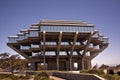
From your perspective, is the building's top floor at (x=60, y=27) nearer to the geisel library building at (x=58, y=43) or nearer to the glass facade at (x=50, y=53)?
the geisel library building at (x=58, y=43)

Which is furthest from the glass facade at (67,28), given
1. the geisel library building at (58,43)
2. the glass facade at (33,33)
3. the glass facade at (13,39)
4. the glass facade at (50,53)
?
the glass facade at (13,39)

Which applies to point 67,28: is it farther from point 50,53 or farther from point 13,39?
point 13,39

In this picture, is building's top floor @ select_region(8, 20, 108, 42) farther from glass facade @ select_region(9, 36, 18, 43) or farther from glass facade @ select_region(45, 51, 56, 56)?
glass facade @ select_region(9, 36, 18, 43)

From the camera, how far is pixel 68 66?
82562 millimetres

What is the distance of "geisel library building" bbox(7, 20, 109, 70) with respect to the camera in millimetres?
72188

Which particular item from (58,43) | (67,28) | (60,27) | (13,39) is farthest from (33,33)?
(13,39)

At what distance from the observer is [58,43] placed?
73.4 meters

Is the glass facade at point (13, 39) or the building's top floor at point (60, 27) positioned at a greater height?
the building's top floor at point (60, 27)

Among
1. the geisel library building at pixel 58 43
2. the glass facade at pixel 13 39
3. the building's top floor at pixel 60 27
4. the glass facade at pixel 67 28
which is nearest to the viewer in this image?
the glass facade at pixel 67 28

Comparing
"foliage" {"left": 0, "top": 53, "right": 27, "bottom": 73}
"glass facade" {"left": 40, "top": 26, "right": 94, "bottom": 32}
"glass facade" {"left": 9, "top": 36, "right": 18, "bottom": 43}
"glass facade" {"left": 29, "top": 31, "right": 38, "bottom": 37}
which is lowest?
"foliage" {"left": 0, "top": 53, "right": 27, "bottom": 73}

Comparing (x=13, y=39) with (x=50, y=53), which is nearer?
(x=50, y=53)

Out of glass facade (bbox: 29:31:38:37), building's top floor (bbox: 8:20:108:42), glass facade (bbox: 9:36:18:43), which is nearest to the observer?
building's top floor (bbox: 8:20:108:42)

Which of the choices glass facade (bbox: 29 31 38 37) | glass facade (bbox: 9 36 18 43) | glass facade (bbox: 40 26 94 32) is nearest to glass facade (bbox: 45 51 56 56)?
glass facade (bbox: 29 31 38 37)

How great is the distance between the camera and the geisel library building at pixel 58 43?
72.2 m
